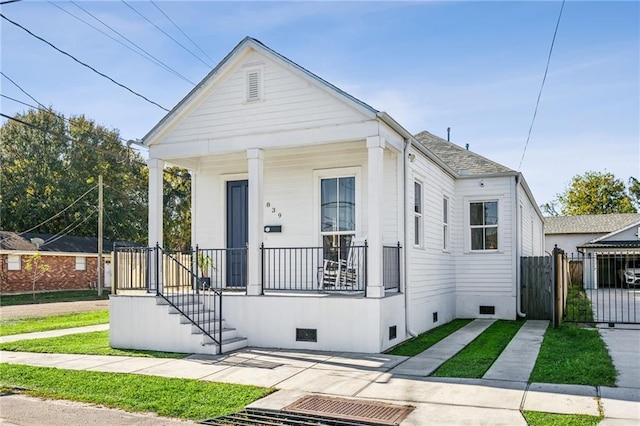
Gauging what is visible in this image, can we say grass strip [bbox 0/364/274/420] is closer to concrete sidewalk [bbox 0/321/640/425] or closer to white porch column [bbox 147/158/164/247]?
concrete sidewalk [bbox 0/321/640/425]

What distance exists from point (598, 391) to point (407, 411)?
8.30 feet

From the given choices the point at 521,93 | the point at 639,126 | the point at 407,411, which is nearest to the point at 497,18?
the point at 521,93

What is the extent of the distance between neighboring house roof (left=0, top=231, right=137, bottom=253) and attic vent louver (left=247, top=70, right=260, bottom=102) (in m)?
20.7

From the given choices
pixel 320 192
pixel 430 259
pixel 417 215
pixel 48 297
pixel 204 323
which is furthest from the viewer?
pixel 48 297

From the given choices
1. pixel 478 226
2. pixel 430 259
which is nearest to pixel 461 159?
pixel 478 226

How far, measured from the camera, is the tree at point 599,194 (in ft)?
175

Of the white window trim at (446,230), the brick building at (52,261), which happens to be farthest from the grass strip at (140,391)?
the brick building at (52,261)

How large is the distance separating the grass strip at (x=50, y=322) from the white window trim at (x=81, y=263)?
16915 mm

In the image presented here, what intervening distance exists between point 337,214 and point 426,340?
10.2 feet

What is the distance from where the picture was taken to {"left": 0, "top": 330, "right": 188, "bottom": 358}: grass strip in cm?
1023

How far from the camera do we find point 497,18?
435 inches

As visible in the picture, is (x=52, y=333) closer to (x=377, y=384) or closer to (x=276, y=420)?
(x=377, y=384)

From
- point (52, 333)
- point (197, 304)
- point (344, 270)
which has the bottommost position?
point (52, 333)

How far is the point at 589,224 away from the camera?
38.8 m
